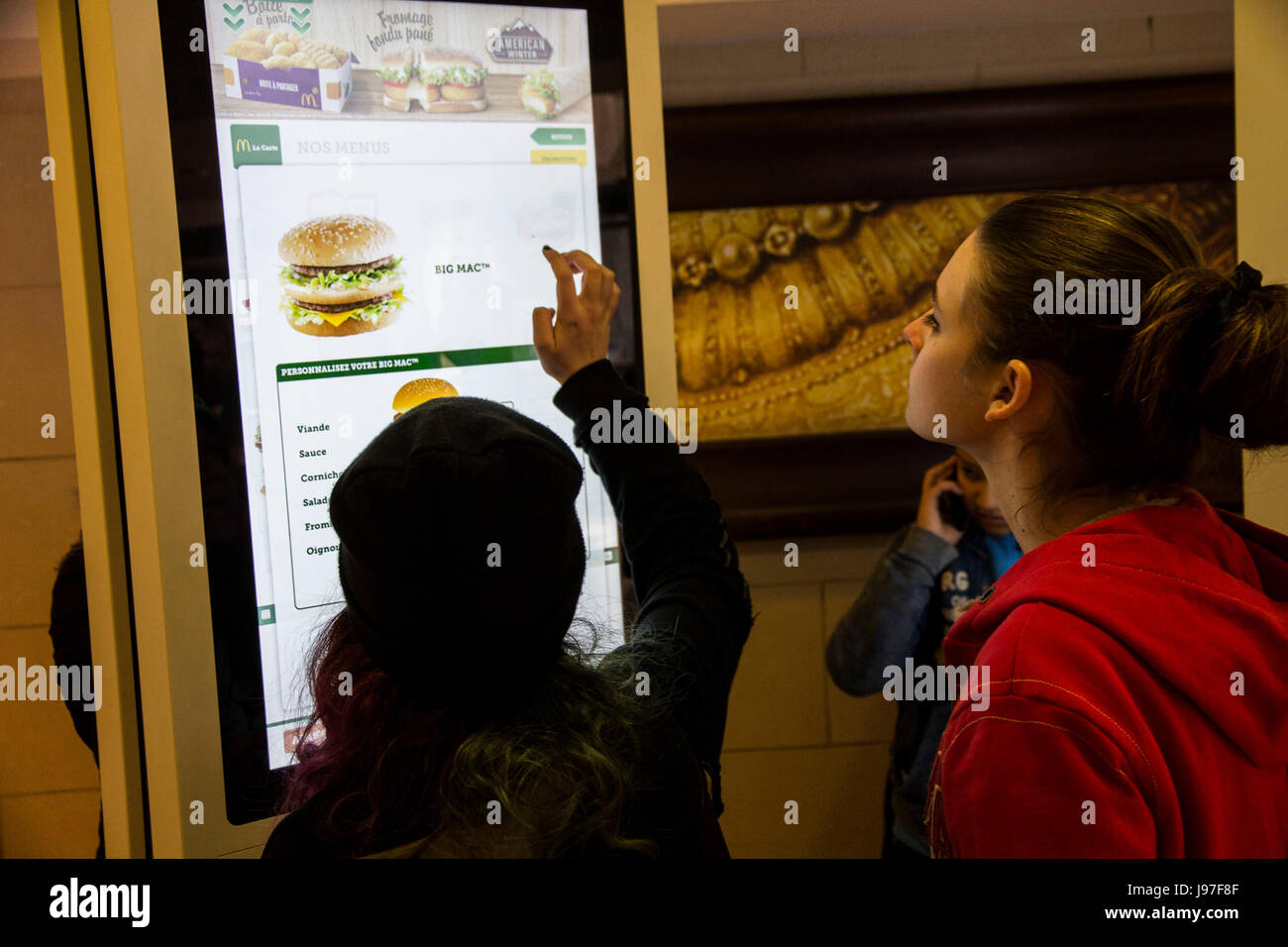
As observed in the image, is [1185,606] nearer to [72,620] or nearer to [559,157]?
[559,157]

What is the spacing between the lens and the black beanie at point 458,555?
607mm

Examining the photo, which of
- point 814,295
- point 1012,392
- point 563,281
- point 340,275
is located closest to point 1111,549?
point 1012,392

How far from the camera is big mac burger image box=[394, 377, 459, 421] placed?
3.07 ft

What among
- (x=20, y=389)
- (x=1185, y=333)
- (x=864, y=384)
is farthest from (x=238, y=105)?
(x=864, y=384)

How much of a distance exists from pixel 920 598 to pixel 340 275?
1.05 meters

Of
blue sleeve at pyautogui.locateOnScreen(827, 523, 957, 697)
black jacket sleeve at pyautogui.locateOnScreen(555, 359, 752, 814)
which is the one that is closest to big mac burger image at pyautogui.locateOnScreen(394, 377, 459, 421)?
black jacket sleeve at pyautogui.locateOnScreen(555, 359, 752, 814)

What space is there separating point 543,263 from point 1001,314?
1.49 ft

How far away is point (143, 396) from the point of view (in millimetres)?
818

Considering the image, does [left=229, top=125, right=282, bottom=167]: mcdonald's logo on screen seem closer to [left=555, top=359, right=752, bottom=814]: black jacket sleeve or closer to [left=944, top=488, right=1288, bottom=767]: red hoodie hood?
[left=555, top=359, right=752, bottom=814]: black jacket sleeve

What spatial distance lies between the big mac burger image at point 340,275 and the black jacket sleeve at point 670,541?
20 cm

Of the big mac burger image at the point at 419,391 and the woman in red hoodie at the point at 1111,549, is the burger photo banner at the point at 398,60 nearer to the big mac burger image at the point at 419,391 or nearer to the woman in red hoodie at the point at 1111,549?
the big mac burger image at the point at 419,391

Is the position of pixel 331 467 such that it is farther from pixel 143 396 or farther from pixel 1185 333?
pixel 1185 333

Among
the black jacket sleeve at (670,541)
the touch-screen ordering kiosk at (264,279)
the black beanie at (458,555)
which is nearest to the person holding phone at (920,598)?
the black jacket sleeve at (670,541)
